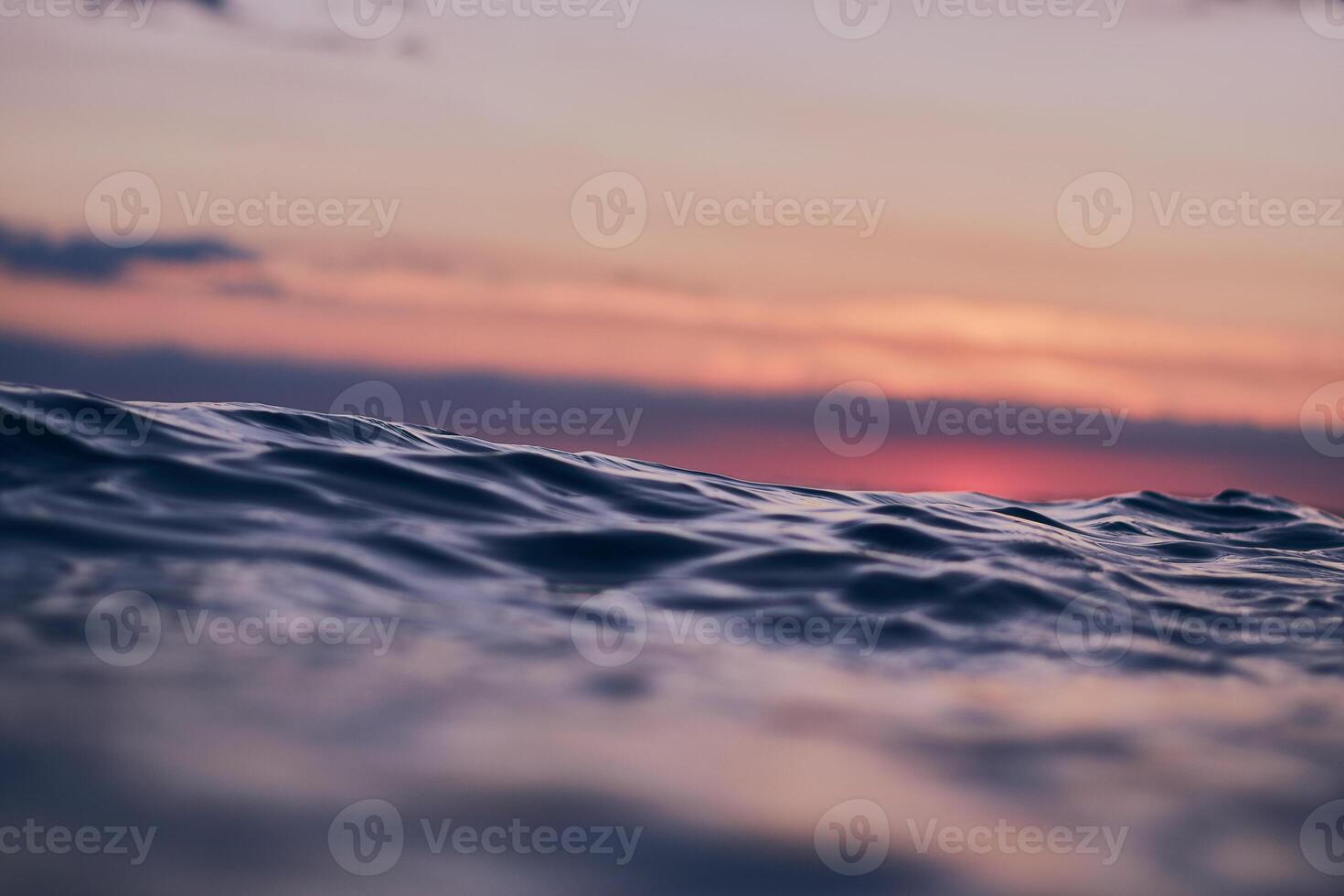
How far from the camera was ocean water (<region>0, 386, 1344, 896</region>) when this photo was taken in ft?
9.30

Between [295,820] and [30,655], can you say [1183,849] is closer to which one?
[295,820]

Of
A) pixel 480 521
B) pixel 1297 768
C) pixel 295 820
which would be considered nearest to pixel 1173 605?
pixel 1297 768

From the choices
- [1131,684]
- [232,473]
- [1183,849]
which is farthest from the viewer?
[232,473]

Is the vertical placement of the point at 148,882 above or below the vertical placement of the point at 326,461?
below

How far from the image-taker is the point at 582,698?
3.98 metres

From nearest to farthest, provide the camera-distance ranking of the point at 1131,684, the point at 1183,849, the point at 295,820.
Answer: the point at 295,820 < the point at 1183,849 < the point at 1131,684

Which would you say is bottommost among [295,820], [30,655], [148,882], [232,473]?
[148,882]

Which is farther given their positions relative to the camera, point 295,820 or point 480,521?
point 480,521

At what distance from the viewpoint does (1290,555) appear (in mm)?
10281

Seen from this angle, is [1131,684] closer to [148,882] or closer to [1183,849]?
[1183,849]

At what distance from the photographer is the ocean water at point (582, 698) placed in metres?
2.83

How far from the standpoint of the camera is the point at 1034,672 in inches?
196

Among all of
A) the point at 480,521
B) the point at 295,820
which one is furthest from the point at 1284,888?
the point at 480,521

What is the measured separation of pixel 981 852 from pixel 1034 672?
2.19 metres
